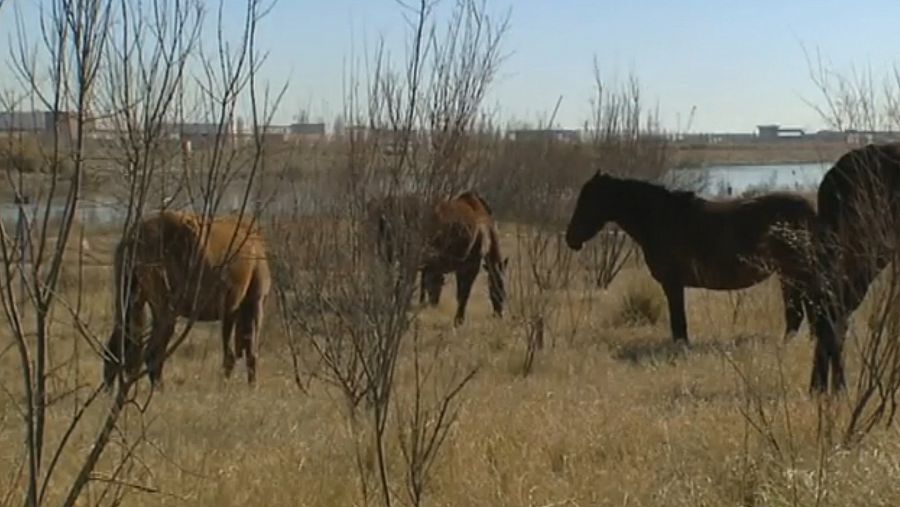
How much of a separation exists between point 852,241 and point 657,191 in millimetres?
6283

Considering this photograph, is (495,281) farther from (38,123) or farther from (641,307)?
(38,123)

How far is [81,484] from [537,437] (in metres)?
3.19

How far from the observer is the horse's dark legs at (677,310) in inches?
519

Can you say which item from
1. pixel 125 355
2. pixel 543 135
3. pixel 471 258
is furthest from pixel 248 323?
pixel 543 135

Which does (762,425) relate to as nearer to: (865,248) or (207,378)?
(865,248)

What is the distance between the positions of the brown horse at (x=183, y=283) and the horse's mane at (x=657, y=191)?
190 inches

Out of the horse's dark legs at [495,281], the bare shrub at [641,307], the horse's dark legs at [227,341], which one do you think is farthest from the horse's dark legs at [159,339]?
the horse's dark legs at [495,281]

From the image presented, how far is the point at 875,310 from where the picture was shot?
6.97 meters

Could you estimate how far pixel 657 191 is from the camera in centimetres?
1394

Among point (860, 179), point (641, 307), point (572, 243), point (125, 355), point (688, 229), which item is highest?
point (860, 179)

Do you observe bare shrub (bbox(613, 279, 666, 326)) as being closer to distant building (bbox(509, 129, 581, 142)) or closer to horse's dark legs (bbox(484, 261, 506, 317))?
horse's dark legs (bbox(484, 261, 506, 317))

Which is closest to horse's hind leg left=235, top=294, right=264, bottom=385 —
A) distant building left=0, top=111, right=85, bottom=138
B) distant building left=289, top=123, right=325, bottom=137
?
distant building left=289, top=123, right=325, bottom=137

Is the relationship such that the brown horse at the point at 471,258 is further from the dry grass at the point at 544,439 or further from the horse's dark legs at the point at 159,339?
the horse's dark legs at the point at 159,339

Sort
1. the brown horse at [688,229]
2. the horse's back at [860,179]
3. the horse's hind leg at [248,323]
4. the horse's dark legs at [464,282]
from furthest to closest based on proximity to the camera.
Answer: the horse's dark legs at [464,282] < the brown horse at [688,229] < the horse's hind leg at [248,323] < the horse's back at [860,179]
